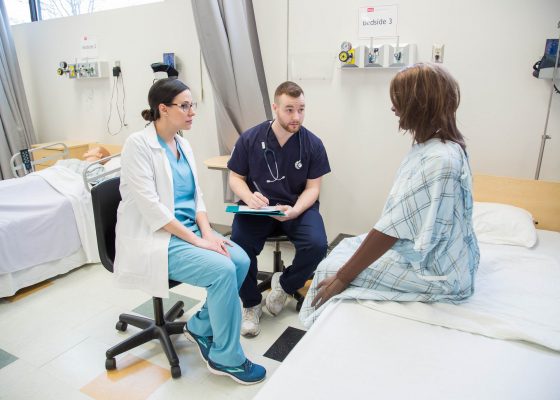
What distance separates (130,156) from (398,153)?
1760 mm

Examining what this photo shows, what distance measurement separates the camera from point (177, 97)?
1722 millimetres

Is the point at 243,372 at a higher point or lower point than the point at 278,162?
lower

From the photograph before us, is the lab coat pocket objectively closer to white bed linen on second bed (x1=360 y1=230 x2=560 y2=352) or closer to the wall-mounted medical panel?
white bed linen on second bed (x1=360 y1=230 x2=560 y2=352)

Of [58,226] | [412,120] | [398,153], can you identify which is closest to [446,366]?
[412,120]

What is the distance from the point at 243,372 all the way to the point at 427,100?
4.05ft

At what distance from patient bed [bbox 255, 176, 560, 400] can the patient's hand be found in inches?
1.9

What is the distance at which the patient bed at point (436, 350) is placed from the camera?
3.12 feet

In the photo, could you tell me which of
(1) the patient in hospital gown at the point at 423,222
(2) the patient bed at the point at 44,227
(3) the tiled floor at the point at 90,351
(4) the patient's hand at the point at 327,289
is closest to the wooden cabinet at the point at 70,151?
(2) the patient bed at the point at 44,227

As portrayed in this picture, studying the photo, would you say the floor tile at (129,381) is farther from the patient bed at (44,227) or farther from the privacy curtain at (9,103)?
the privacy curtain at (9,103)

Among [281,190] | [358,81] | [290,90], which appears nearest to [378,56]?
[358,81]

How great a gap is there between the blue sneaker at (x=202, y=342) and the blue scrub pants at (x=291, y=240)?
32cm

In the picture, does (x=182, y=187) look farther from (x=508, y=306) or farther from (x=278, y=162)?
(x=508, y=306)

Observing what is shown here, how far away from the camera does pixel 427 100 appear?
3.96 feet

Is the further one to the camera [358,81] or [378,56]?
[358,81]
